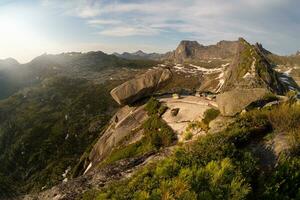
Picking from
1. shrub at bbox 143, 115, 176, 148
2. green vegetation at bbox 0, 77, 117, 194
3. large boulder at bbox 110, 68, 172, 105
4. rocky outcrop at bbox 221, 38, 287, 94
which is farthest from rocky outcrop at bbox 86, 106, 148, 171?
rocky outcrop at bbox 221, 38, 287, 94

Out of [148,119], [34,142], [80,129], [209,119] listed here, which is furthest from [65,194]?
[34,142]

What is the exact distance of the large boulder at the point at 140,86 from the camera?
30.1 m

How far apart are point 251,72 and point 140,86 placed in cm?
2087

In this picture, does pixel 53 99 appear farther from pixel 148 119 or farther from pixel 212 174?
pixel 212 174

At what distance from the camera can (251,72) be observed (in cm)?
4547

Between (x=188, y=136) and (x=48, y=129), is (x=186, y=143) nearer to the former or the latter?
(x=188, y=136)

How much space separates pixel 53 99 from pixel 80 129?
231ft

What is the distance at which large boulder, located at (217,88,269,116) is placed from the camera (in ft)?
67.7

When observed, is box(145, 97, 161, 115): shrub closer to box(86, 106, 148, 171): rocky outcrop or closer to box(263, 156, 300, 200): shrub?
box(86, 106, 148, 171): rocky outcrop

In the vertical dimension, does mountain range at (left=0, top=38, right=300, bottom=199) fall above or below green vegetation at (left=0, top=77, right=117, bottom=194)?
above

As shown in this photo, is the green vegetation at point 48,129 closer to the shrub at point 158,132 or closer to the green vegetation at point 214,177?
the shrub at point 158,132

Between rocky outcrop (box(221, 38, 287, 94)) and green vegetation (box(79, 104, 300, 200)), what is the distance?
2613cm

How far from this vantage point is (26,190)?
4756 cm

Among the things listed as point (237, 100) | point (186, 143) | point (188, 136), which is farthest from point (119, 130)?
point (186, 143)
